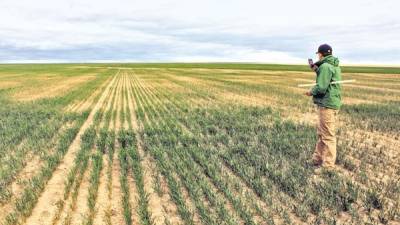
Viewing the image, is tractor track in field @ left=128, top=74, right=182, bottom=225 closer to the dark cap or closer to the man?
the man

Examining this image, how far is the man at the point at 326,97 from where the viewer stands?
7.99 meters

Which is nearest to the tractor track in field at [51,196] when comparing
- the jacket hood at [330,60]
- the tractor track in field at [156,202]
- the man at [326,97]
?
the tractor track in field at [156,202]

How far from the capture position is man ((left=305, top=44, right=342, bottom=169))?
7992 mm

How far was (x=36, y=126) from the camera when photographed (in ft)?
45.1

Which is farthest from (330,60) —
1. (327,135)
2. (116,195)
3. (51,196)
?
(51,196)

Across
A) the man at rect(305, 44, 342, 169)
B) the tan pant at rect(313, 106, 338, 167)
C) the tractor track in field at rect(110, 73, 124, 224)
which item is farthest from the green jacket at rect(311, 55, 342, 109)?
the tractor track in field at rect(110, 73, 124, 224)

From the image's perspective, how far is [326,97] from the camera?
8.21m

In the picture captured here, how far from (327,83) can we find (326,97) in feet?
1.12

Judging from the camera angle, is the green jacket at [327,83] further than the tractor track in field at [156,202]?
Yes

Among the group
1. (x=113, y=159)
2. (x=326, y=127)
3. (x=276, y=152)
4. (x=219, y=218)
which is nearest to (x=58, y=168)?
(x=113, y=159)

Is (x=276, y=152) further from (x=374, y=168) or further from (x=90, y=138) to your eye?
(x=90, y=138)

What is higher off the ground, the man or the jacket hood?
the jacket hood

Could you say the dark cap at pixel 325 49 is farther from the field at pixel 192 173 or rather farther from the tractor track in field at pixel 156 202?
the tractor track in field at pixel 156 202

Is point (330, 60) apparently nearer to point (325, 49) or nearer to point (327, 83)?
point (325, 49)
